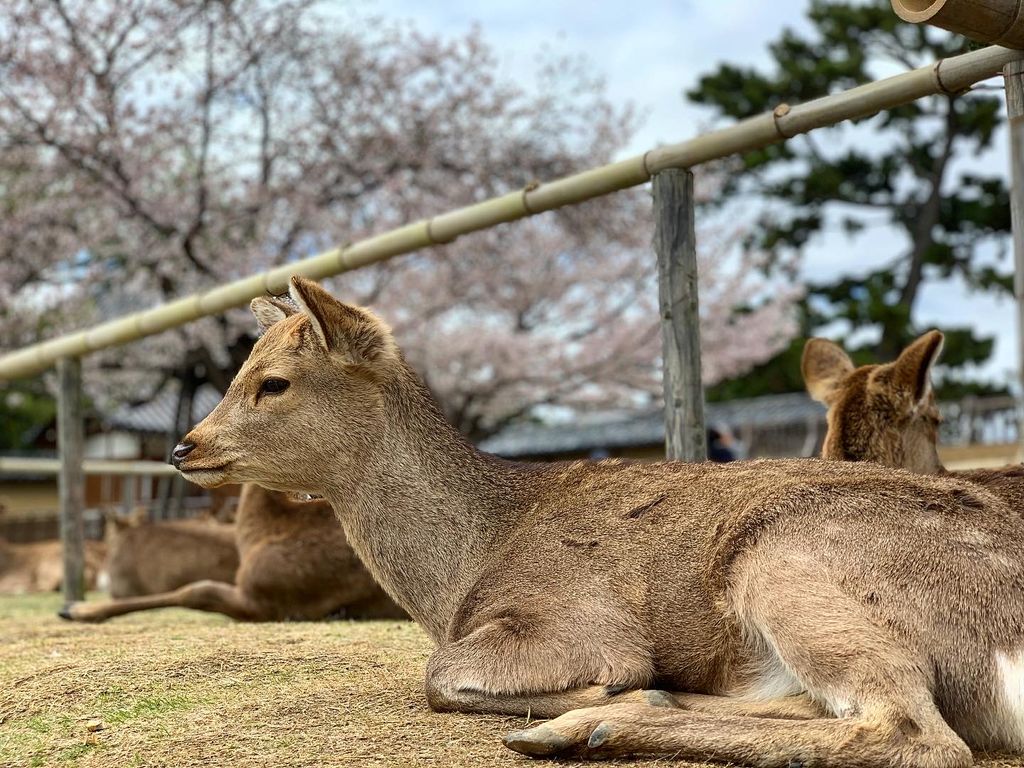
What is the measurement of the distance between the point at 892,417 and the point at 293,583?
126 inches

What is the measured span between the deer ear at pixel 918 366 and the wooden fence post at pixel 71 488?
19.2 ft

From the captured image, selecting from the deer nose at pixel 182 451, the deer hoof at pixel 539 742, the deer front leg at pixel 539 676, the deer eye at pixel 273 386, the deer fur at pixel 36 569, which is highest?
the deer eye at pixel 273 386

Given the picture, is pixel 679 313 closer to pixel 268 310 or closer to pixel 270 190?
pixel 268 310

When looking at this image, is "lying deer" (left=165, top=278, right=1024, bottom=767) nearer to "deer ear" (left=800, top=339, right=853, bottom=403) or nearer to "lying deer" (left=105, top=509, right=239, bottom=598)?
"deer ear" (left=800, top=339, right=853, bottom=403)

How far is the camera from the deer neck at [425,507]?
369 cm

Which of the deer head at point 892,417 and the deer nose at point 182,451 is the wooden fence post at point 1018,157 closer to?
the deer head at point 892,417

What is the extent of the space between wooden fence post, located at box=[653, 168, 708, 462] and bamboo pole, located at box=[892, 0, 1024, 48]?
5.38ft

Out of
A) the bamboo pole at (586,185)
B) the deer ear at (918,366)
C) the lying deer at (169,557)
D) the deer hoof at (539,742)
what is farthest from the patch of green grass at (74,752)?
the lying deer at (169,557)

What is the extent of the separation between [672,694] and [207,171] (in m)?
14.9

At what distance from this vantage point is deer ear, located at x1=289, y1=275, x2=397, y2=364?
12.0 feet

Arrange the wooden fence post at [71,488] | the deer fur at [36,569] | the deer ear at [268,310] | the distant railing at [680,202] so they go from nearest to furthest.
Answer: the distant railing at [680,202] < the deer ear at [268,310] < the wooden fence post at [71,488] < the deer fur at [36,569]

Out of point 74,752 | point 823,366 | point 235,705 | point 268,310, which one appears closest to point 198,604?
point 268,310

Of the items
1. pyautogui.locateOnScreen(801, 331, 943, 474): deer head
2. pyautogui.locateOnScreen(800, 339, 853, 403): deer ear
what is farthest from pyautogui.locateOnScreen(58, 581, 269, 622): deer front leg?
pyautogui.locateOnScreen(801, 331, 943, 474): deer head

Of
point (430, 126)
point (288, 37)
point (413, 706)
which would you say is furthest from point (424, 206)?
point (413, 706)
